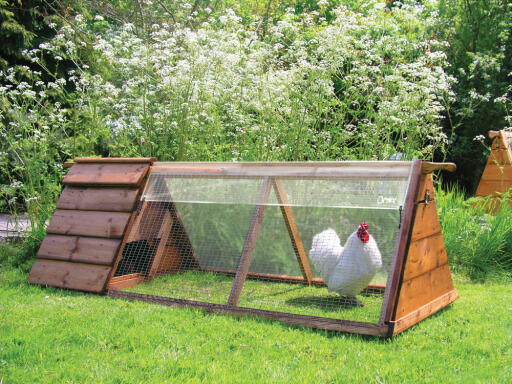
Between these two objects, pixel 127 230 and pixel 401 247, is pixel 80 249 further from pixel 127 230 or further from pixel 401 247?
pixel 401 247

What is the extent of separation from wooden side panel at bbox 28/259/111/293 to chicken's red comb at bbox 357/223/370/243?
1.70 m

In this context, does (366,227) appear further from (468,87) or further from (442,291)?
(468,87)

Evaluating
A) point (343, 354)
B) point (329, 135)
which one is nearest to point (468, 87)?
point (329, 135)

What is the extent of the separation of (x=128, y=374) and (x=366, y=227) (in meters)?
1.54

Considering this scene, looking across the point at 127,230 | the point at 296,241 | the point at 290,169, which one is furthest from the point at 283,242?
the point at 127,230

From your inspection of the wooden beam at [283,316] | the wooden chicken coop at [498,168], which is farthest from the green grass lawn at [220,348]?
the wooden chicken coop at [498,168]

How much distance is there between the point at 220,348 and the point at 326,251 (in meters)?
0.98

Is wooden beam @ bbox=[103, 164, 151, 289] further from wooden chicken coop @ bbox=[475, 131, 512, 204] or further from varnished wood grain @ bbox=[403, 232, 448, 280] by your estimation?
wooden chicken coop @ bbox=[475, 131, 512, 204]

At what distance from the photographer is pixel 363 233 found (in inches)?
115

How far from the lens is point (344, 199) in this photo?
2.84m

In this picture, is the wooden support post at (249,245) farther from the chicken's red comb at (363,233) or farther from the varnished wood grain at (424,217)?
the varnished wood grain at (424,217)

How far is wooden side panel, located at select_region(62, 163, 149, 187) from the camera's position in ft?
11.8

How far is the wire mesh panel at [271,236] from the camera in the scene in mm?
2857

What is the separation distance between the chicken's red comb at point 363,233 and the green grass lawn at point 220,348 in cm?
56
